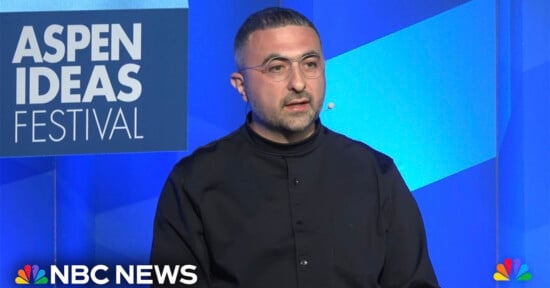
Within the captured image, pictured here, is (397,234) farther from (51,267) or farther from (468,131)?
(51,267)

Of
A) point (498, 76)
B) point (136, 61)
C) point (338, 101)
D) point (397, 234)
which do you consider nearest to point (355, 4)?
point (338, 101)

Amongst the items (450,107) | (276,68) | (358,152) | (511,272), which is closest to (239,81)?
(276,68)

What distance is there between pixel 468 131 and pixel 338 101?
0.37 m

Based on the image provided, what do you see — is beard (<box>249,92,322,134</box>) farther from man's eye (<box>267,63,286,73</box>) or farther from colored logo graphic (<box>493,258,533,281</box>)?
colored logo graphic (<box>493,258,533,281</box>)

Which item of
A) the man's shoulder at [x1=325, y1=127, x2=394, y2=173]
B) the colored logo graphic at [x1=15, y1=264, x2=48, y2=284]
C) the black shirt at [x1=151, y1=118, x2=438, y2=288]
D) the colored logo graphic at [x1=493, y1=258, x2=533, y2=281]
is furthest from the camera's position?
the colored logo graphic at [x1=493, y1=258, x2=533, y2=281]

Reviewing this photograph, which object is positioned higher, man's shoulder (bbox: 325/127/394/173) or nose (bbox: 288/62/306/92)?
nose (bbox: 288/62/306/92)

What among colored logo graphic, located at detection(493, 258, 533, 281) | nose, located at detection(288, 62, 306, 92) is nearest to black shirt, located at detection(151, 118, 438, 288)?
nose, located at detection(288, 62, 306, 92)

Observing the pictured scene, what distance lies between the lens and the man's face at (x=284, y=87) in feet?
5.74

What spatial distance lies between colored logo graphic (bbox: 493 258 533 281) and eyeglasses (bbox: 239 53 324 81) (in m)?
1.10

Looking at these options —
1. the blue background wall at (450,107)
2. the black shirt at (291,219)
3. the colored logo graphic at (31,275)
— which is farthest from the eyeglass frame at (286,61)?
the colored logo graphic at (31,275)

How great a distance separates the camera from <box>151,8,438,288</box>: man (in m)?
1.69

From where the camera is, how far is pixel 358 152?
182 centimetres

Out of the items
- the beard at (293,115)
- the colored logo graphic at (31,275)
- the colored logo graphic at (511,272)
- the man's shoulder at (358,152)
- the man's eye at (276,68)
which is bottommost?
the colored logo graphic at (511,272)

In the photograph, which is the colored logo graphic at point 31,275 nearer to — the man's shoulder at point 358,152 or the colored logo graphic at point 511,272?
the man's shoulder at point 358,152
